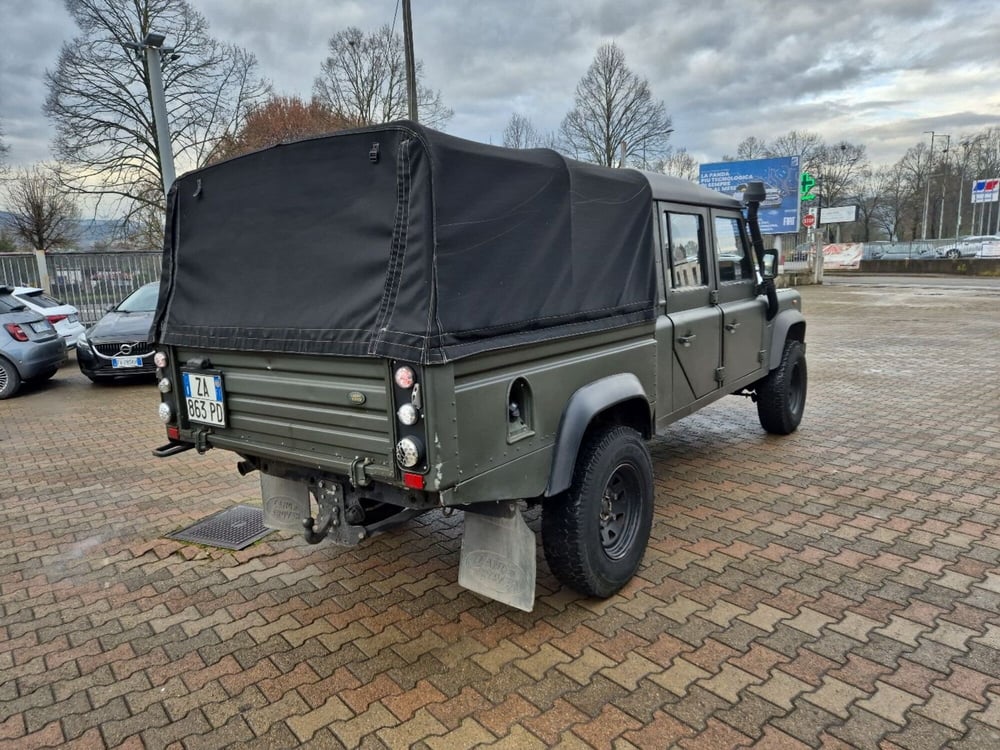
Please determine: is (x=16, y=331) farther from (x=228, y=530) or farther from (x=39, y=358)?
(x=228, y=530)

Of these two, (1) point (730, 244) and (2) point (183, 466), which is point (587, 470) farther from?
(2) point (183, 466)

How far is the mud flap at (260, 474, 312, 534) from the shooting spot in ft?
11.3

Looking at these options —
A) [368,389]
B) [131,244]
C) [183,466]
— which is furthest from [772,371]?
[131,244]

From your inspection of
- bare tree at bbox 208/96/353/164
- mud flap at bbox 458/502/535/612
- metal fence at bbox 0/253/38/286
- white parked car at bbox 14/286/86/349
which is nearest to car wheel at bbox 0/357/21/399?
white parked car at bbox 14/286/86/349

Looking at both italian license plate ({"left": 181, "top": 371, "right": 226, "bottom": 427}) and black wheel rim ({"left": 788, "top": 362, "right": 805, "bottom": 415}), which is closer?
italian license plate ({"left": 181, "top": 371, "right": 226, "bottom": 427})

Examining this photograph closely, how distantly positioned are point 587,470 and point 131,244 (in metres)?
25.6

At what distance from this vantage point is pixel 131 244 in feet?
77.7

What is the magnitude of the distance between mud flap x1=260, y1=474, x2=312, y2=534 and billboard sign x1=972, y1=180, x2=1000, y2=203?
5872 centimetres

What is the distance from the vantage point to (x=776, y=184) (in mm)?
27062

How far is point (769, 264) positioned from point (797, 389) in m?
1.53

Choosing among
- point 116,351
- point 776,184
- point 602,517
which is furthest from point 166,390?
point 776,184

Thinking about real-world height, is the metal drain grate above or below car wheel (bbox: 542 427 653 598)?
below

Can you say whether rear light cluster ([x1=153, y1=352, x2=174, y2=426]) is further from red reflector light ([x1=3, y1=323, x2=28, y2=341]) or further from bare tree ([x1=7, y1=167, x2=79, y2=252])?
bare tree ([x1=7, y1=167, x2=79, y2=252])

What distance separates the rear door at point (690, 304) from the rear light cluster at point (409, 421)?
7.01 feet
